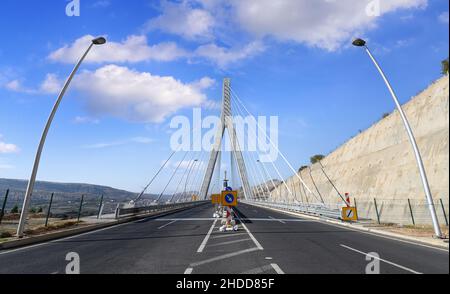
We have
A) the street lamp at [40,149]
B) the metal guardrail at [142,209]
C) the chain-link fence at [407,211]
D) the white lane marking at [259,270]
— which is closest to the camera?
the white lane marking at [259,270]

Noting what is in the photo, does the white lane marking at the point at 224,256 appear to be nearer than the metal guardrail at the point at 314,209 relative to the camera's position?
Yes

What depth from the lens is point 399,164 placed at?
1380 inches

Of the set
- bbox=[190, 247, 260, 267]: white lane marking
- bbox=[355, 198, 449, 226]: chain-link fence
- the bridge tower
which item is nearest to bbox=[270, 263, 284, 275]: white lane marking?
bbox=[190, 247, 260, 267]: white lane marking

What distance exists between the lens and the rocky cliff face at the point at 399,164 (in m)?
27.0

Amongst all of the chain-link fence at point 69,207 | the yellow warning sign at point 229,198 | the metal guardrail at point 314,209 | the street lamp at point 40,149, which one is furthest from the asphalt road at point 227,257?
the metal guardrail at point 314,209

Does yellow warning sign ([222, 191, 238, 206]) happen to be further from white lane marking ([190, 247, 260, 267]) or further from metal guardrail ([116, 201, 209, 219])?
metal guardrail ([116, 201, 209, 219])

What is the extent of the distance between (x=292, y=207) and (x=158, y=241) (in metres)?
26.9

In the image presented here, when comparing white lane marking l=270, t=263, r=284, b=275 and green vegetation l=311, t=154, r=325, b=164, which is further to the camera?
green vegetation l=311, t=154, r=325, b=164

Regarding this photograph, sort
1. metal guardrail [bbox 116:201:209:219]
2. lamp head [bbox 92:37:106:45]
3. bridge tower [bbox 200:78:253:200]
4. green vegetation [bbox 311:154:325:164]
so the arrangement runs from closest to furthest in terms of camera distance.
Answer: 1. lamp head [bbox 92:37:106:45]
2. metal guardrail [bbox 116:201:209:219]
3. bridge tower [bbox 200:78:253:200]
4. green vegetation [bbox 311:154:325:164]

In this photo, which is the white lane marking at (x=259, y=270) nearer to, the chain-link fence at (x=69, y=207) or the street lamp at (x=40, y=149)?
the street lamp at (x=40, y=149)

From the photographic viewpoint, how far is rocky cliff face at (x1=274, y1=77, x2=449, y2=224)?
88.6ft

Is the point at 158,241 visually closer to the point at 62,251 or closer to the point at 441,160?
the point at 62,251
